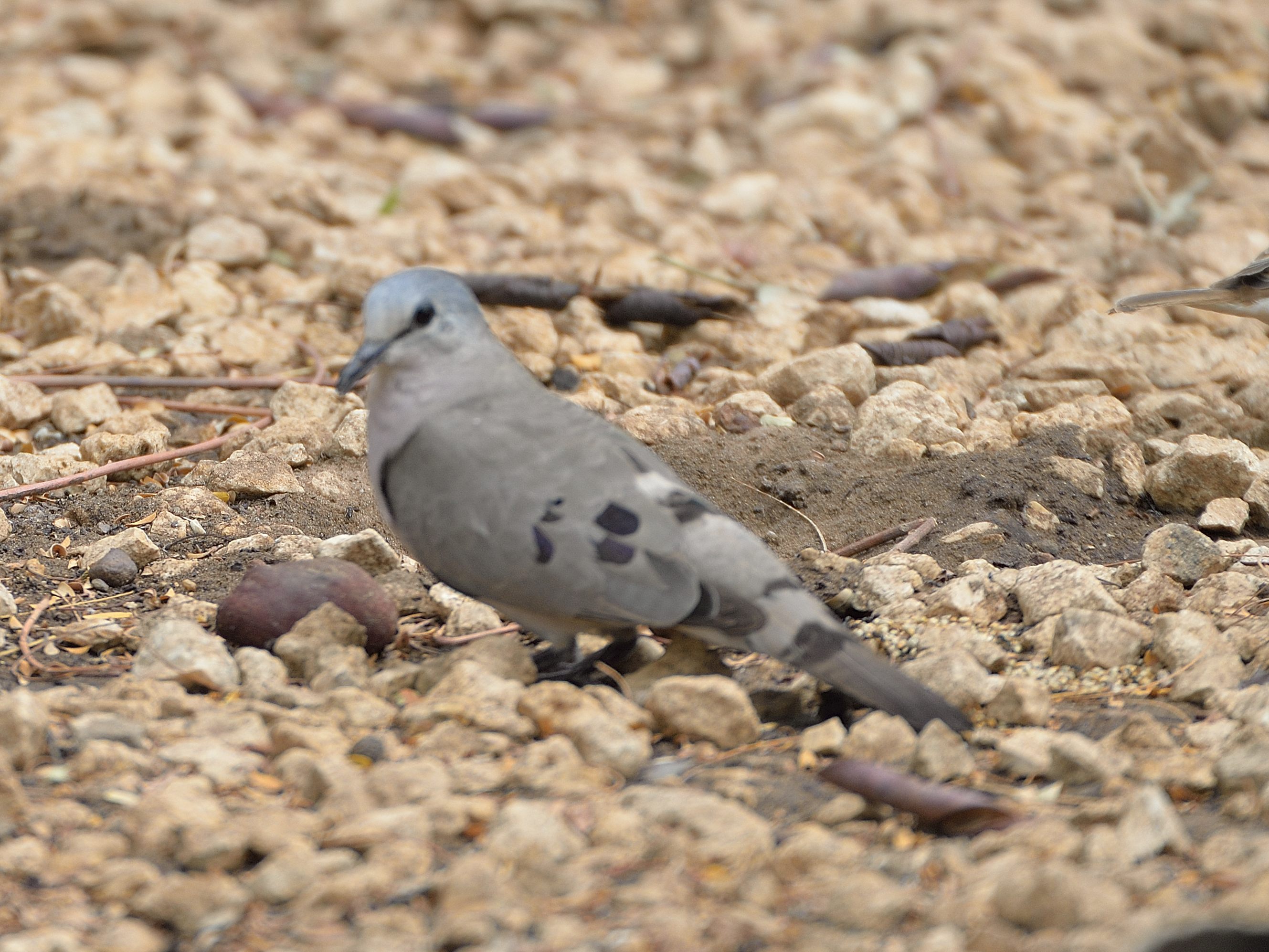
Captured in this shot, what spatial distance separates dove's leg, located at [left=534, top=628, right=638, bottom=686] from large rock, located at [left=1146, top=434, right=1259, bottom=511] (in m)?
1.74

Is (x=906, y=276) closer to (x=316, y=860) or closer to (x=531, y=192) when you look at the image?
(x=531, y=192)

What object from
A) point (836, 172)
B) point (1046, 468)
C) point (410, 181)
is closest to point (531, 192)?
point (410, 181)

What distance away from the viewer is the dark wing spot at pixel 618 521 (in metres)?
2.89

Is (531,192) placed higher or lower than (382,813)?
lower

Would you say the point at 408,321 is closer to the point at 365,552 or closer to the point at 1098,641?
the point at 365,552

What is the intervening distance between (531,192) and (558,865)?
461cm

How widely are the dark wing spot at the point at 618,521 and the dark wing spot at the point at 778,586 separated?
0.96ft

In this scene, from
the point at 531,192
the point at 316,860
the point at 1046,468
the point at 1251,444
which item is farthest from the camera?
the point at 531,192

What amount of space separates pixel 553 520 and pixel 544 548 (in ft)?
0.21

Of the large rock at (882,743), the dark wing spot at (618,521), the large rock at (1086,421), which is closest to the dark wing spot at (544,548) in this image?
the dark wing spot at (618,521)

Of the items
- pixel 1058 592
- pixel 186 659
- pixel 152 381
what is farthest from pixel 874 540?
pixel 152 381

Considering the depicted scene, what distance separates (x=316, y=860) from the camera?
6.96 ft

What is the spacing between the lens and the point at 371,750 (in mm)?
2545

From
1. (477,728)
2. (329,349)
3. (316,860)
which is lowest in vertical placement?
(329,349)
